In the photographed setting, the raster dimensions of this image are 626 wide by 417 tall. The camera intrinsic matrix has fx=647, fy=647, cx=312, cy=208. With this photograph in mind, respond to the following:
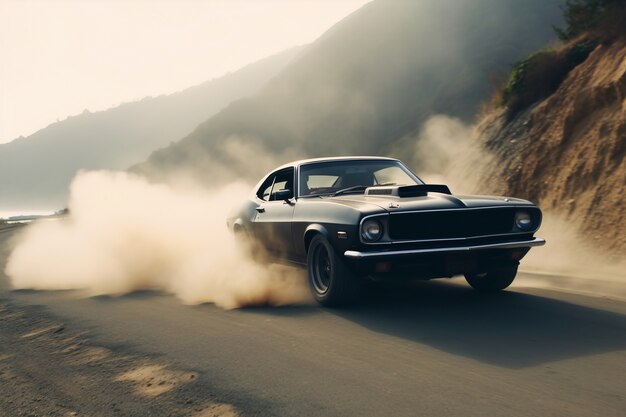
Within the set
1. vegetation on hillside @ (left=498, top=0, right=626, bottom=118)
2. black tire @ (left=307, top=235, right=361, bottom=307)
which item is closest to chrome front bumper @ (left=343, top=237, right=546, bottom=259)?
black tire @ (left=307, top=235, right=361, bottom=307)

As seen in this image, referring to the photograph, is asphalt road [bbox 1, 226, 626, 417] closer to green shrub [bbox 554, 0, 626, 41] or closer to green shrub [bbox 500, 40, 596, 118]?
green shrub [bbox 554, 0, 626, 41]

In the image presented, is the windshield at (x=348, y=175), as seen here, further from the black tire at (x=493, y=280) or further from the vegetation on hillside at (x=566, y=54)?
the vegetation on hillside at (x=566, y=54)

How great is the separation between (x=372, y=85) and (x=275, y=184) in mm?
57071

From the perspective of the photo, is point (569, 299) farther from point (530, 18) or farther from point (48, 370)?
point (530, 18)

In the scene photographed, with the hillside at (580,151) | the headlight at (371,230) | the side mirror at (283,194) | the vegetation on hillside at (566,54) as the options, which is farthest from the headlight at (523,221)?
the vegetation on hillside at (566,54)

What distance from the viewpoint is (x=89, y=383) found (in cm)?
437

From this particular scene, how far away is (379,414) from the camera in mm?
3375

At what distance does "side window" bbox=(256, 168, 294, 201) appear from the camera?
7.82m

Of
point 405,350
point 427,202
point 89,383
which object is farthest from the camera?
point 427,202

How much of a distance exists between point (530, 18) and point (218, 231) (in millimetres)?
56490

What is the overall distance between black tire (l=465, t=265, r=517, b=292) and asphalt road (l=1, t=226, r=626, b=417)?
0.58ft

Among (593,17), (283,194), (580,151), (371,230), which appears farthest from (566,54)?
(371,230)

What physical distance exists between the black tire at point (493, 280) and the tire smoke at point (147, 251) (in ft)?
6.10

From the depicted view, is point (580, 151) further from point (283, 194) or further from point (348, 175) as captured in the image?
point (283, 194)
